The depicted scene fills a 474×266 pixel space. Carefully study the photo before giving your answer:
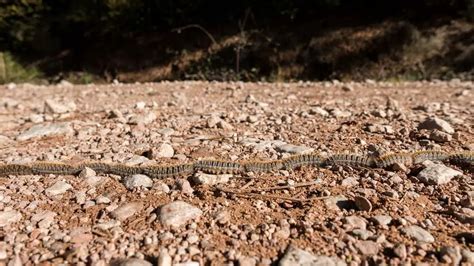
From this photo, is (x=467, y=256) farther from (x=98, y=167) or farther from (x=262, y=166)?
(x=98, y=167)

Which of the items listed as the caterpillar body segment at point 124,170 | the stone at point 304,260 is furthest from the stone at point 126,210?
the stone at point 304,260

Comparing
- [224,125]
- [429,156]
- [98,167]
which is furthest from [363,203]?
[224,125]

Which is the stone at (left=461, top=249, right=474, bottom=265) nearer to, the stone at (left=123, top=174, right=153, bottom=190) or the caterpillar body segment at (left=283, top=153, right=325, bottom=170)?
the caterpillar body segment at (left=283, top=153, right=325, bottom=170)

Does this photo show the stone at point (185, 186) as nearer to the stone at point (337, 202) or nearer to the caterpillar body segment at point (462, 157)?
the stone at point (337, 202)

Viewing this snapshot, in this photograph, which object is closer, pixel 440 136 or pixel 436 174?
pixel 436 174

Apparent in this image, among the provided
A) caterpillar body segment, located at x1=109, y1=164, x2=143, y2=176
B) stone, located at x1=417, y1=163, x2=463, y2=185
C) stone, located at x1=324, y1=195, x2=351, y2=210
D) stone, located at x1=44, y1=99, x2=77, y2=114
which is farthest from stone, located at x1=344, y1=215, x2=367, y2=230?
stone, located at x1=44, y1=99, x2=77, y2=114

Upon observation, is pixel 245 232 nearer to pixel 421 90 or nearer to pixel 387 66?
pixel 421 90

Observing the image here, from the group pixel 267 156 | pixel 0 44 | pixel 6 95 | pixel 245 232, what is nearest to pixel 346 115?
pixel 267 156
